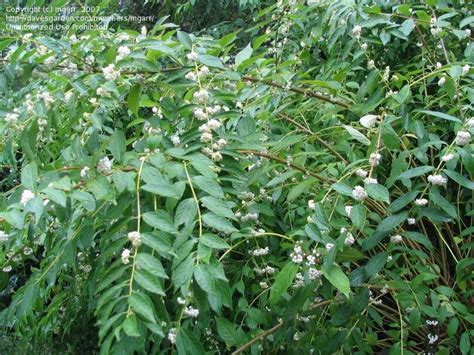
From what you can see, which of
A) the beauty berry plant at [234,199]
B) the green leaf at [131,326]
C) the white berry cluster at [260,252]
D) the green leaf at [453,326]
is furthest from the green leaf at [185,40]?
the green leaf at [453,326]

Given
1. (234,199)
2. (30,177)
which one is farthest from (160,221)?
(234,199)

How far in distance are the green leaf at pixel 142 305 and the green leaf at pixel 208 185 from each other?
0.99 ft

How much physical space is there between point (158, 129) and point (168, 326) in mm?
572

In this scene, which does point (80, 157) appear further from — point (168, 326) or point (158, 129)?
point (168, 326)

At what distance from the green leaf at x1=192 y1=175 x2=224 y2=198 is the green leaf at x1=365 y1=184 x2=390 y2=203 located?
35cm

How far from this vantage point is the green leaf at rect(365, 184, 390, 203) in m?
1.49

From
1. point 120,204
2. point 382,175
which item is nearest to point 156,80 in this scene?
point 120,204

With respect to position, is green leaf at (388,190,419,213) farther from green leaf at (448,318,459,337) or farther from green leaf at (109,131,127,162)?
green leaf at (109,131,127,162)

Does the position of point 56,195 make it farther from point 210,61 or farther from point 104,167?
point 210,61

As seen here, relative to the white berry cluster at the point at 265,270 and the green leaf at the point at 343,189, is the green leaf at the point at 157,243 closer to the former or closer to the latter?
the green leaf at the point at 343,189

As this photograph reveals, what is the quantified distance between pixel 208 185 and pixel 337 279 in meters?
0.36

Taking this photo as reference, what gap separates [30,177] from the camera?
1.44 m

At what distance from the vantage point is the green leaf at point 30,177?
141 centimetres

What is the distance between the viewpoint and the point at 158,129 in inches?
71.2
